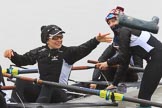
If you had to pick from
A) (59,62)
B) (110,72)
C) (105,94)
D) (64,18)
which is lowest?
(110,72)

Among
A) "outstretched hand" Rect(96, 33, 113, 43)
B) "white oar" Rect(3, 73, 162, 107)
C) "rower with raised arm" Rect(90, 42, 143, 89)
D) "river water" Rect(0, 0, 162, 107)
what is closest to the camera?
"white oar" Rect(3, 73, 162, 107)

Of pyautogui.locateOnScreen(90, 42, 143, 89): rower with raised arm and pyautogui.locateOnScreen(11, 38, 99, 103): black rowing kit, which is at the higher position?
pyautogui.locateOnScreen(11, 38, 99, 103): black rowing kit

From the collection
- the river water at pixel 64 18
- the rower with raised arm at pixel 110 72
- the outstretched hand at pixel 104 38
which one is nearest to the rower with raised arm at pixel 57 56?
the outstretched hand at pixel 104 38

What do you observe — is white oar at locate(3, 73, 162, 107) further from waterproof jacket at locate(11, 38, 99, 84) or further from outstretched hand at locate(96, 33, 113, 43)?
outstretched hand at locate(96, 33, 113, 43)

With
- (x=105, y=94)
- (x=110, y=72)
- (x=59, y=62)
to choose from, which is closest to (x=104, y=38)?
(x=59, y=62)

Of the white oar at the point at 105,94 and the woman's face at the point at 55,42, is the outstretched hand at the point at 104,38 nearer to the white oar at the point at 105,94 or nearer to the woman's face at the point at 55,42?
the woman's face at the point at 55,42

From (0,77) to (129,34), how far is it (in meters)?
0.88

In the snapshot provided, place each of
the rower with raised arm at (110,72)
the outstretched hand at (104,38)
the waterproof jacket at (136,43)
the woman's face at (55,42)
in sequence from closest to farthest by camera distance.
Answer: the waterproof jacket at (136,43) < the outstretched hand at (104,38) < the woman's face at (55,42) < the rower with raised arm at (110,72)

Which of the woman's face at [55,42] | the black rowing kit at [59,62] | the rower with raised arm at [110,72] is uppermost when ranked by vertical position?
the woman's face at [55,42]

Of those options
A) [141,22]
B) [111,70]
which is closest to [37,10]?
[111,70]

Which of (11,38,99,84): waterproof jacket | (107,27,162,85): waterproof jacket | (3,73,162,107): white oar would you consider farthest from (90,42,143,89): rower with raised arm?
(3,73,162,107): white oar

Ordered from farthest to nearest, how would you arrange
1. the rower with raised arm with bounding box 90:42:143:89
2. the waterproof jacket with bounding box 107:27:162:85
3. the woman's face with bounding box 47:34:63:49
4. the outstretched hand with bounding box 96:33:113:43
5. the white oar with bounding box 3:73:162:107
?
the rower with raised arm with bounding box 90:42:143:89 → the woman's face with bounding box 47:34:63:49 → the outstretched hand with bounding box 96:33:113:43 → the waterproof jacket with bounding box 107:27:162:85 → the white oar with bounding box 3:73:162:107

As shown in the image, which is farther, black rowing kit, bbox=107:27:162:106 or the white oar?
black rowing kit, bbox=107:27:162:106

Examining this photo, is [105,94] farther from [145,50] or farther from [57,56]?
[57,56]
